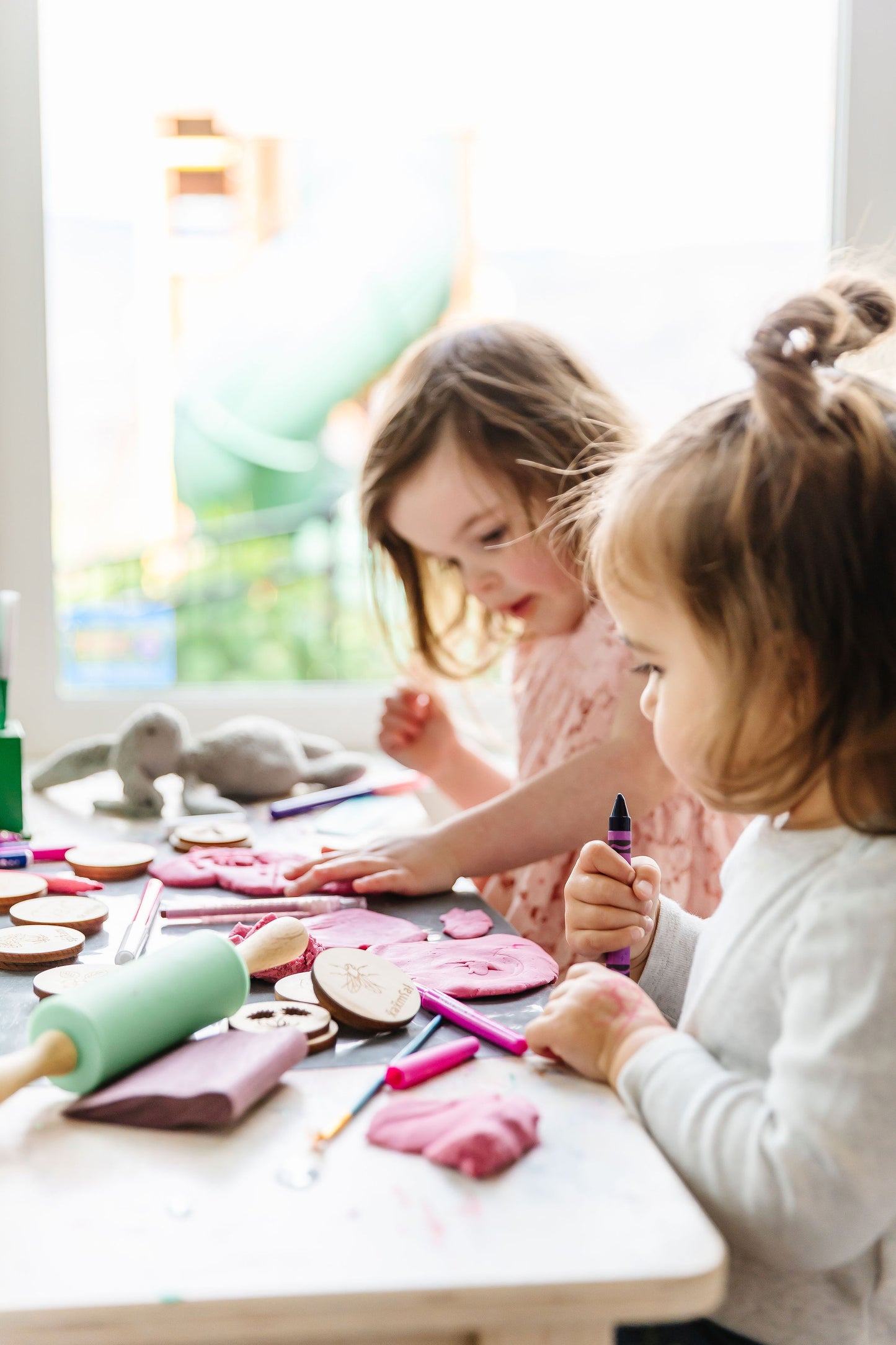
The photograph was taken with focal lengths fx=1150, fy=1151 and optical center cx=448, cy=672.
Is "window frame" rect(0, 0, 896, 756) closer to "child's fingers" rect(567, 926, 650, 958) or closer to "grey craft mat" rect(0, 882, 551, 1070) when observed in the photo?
"grey craft mat" rect(0, 882, 551, 1070)

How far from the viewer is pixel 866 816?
1.59 feet

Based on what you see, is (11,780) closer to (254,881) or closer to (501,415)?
(254,881)

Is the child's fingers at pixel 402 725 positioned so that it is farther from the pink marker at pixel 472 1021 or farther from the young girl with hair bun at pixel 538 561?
the pink marker at pixel 472 1021

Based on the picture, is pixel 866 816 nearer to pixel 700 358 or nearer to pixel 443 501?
pixel 443 501

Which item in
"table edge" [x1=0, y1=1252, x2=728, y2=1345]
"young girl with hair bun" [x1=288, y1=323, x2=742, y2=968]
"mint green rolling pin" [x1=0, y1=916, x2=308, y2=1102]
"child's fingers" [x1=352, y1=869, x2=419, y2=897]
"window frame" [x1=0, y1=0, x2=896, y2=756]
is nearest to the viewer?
"table edge" [x1=0, y1=1252, x2=728, y2=1345]

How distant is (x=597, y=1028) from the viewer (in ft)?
1.66

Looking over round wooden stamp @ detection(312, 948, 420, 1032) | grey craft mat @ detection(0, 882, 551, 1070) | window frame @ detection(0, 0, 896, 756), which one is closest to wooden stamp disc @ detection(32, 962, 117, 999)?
grey craft mat @ detection(0, 882, 551, 1070)

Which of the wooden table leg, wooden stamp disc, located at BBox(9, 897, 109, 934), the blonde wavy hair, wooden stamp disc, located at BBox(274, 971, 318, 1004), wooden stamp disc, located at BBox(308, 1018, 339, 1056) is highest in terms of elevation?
the blonde wavy hair

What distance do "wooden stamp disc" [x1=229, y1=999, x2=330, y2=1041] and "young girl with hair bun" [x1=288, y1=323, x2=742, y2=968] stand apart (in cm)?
34

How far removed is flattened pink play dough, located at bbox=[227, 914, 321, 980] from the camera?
614 millimetres

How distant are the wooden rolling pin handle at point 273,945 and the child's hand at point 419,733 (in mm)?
610

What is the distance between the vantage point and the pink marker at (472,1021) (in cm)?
53

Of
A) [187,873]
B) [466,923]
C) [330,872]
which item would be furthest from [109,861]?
[466,923]

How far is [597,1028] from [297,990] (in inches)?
6.5
